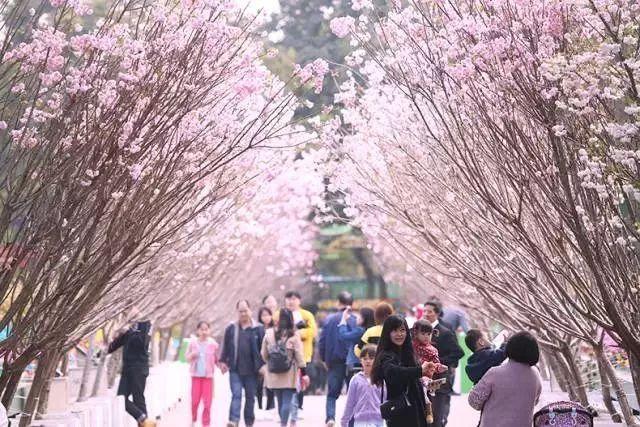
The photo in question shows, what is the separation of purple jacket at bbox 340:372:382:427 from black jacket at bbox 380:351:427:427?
1.57 meters

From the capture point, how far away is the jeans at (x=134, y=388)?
18.4 meters

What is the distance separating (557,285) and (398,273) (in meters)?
31.7

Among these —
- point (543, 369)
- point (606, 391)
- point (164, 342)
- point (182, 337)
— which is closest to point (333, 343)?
point (606, 391)

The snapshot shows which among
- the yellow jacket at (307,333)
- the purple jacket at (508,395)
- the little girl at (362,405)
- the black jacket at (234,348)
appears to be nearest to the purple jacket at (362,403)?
the little girl at (362,405)

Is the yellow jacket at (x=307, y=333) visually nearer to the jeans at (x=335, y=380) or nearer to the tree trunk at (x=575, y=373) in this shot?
the jeans at (x=335, y=380)

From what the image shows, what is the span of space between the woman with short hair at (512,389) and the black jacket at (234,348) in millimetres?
8859

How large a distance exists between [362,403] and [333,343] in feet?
20.0

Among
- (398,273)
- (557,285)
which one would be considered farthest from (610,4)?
(398,273)

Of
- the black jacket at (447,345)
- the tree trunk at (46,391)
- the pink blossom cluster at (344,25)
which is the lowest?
the tree trunk at (46,391)

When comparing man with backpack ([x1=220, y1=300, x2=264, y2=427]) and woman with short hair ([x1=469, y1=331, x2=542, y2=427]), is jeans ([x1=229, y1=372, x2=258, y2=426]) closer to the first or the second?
man with backpack ([x1=220, y1=300, x2=264, y2=427])

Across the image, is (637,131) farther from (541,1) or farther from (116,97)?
(116,97)

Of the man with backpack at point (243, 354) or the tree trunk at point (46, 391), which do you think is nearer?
the tree trunk at point (46, 391)

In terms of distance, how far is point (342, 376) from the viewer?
A: 19.4 m

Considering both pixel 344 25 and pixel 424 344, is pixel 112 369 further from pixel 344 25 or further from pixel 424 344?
pixel 424 344
